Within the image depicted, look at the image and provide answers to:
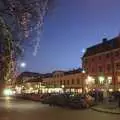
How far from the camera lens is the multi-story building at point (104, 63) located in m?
78.0

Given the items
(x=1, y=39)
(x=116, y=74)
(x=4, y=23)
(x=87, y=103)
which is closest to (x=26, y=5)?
(x=4, y=23)

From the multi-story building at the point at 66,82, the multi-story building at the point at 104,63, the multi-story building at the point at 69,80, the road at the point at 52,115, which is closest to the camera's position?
the road at the point at 52,115

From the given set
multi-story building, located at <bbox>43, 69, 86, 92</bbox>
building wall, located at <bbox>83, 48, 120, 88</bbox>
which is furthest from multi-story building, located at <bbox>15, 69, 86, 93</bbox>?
building wall, located at <bbox>83, 48, 120, 88</bbox>

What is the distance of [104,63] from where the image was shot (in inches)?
3290

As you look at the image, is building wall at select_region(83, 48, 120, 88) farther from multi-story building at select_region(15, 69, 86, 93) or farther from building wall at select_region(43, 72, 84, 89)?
building wall at select_region(43, 72, 84, 89)

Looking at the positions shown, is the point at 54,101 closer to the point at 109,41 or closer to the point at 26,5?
the point at 109,41

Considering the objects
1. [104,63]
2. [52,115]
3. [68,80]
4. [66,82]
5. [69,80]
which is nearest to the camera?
[52,115]

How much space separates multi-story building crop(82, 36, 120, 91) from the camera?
78000 mm

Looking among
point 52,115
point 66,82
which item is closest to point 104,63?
point 66,82

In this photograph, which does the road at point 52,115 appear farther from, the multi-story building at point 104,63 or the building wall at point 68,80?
the building wall at point 68,80

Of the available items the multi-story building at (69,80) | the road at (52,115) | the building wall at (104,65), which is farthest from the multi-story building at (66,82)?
the road at (52,115)

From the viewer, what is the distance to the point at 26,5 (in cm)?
1249

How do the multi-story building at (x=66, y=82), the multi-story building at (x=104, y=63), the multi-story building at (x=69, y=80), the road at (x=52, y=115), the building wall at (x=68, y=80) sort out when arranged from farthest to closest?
1. the building wall at (x=68, y=80)
2. the multi-story building at (x=66, y=82)
3. the multi-story building at (x=69, y=80)
4. the multi-story building at (x=104, y=63)
5. the road at (x=52, y=115)

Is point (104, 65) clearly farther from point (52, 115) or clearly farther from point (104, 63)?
point (52, 115)
